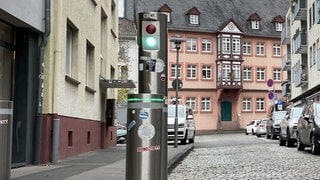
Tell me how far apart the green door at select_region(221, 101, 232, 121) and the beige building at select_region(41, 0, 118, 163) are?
1606 inches

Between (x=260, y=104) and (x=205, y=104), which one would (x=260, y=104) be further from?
(x=205, y=104)

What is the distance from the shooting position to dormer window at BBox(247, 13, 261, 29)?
6831 cm

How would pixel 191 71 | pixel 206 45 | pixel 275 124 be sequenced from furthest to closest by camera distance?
pixel 206 45 < pixel 191 71 < pixel 275 124

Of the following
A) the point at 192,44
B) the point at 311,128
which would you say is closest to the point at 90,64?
the point at 311,128

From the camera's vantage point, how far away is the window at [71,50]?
16312mm

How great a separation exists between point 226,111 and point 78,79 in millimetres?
49738

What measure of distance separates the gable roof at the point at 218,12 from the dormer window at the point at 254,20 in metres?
0.54

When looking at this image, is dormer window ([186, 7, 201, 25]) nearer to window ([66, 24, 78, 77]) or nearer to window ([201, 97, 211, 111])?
window ([201, 97, 211, 111])

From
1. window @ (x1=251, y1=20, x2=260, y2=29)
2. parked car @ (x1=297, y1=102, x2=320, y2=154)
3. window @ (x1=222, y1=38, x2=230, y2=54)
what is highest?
window @ (x1=251, y1=20, x2=260, y2=29)

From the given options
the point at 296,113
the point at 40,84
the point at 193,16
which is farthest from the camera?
the point at 193,16

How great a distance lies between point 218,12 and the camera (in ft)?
223

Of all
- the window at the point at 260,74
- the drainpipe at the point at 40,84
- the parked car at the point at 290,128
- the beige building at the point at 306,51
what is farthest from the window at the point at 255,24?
the drainpipe at the point at 40,84

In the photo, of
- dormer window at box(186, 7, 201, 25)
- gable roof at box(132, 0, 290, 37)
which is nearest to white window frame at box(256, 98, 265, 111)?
gable roof at box(132, 0, 290, 37)

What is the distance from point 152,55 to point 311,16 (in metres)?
36.3
